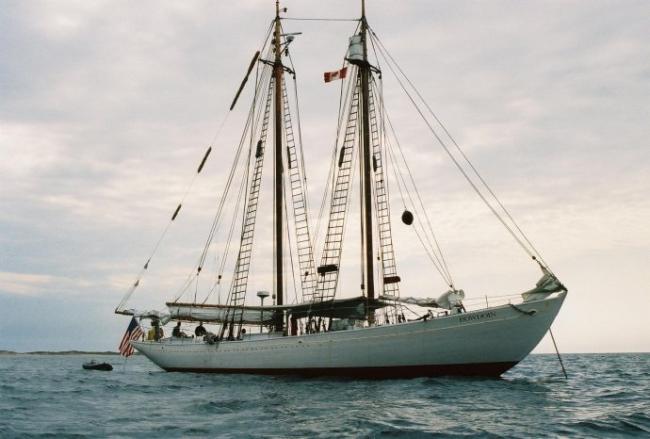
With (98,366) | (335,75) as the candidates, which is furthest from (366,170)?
(98,366)

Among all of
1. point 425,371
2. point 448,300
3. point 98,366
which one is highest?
point 448,300

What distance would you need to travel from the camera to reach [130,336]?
36250 mm

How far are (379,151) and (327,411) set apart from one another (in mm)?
18925

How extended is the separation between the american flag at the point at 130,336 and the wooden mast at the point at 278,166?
10.2m

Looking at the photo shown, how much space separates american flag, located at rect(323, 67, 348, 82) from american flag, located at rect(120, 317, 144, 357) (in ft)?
73.0

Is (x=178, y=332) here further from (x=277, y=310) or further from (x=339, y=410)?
(x=339, y=410)

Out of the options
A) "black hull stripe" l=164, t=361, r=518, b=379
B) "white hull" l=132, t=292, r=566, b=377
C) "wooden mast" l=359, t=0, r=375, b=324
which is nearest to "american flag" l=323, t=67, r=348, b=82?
"wooden mast" l=359, t=0, r=375, b=324

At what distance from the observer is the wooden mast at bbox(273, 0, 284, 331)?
36250 millimetres

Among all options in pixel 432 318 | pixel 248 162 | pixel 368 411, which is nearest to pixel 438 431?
pixel 368 411

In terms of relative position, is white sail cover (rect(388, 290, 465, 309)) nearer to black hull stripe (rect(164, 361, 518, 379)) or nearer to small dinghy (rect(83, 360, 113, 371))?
black hull stripe (rect(164, 361, 518, 379))

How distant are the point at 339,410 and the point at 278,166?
24.5m

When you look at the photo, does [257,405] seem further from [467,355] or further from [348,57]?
[348,57]

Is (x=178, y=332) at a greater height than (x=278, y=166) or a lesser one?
lesser

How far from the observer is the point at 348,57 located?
3259cm
